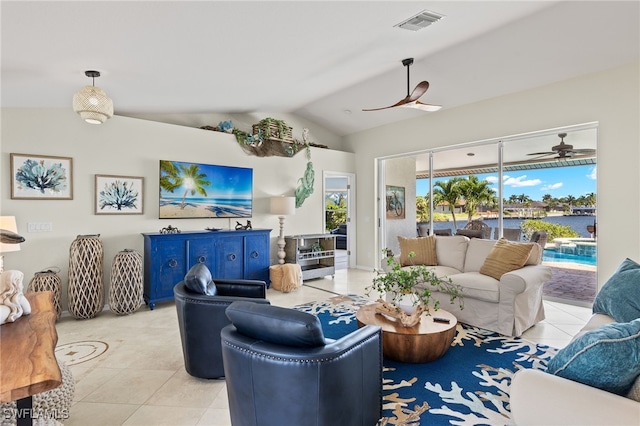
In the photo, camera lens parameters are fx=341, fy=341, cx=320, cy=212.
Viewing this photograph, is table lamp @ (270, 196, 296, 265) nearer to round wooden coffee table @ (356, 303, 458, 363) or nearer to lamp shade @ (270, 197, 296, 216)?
lamp shade @ (270, 197, 296, 216)

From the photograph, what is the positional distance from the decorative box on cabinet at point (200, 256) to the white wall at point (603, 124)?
3.73 metres

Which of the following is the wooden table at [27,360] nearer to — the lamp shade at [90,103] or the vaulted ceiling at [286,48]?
the vaulted ceiling at [286,48]

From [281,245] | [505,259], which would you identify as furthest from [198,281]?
[281,245]

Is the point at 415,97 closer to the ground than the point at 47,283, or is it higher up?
higher up

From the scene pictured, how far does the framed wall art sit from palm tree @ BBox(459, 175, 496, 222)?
4.34ft

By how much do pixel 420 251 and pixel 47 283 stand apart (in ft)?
14.9

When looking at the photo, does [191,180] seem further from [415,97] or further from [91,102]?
[415,97]

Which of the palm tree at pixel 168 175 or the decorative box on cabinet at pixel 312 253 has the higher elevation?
the palm tree at pixel 168 175

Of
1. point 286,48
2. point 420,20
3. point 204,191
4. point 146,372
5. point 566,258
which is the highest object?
point 420,20

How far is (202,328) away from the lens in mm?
2506

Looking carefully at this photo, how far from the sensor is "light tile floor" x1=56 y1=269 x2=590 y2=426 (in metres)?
2.17

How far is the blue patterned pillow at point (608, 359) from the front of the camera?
4.24 feet

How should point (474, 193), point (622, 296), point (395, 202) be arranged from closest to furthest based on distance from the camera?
point (622, 296) < point (474, 193) < point (395, 202)

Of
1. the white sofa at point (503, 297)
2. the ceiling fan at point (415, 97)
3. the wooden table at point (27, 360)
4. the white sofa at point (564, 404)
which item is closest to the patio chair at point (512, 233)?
the white sofa at point (503, 297)
